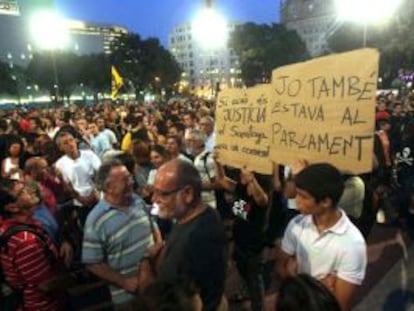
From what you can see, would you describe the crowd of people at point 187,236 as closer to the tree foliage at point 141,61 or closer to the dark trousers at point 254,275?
the dark trousers at point 254,275

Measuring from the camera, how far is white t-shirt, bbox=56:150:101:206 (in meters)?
6.79

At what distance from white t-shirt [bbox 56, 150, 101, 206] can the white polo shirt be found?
13.9 ft

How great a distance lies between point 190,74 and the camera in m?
164

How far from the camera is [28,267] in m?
3.65

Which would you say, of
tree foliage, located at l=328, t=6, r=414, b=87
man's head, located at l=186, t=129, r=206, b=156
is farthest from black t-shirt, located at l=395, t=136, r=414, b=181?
tree foliage, located at l=328, t=6, r=414, b=87

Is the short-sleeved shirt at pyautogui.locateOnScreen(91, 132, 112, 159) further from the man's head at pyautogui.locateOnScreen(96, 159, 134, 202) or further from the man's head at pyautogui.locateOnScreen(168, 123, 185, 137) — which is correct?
the man's head at pyautogui.locateOnScreen(96, 159, 134, 202)

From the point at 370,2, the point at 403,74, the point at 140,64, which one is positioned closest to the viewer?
the point at 370,2

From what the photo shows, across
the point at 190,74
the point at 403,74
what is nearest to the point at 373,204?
the point at 403,74

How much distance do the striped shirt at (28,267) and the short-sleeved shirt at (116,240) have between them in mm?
324

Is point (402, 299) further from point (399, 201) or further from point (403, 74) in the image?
point (403, 74)

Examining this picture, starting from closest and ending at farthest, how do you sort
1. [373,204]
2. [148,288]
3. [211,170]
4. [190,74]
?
[148,288], [373,204], [211,170], [190,74]

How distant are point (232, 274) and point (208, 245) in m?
4.03

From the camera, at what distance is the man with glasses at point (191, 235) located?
2.75 metres

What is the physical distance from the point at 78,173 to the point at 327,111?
4.00 meters
